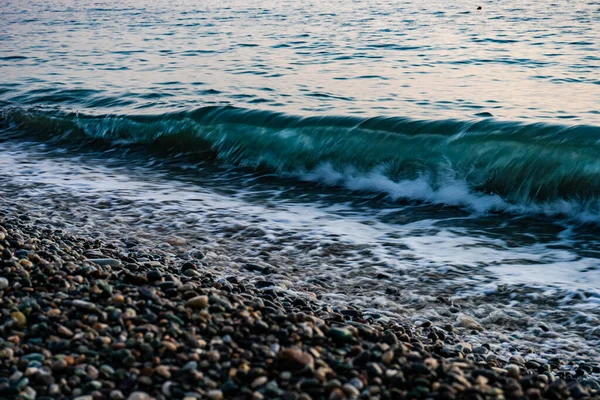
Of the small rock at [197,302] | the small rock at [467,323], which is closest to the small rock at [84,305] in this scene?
the small rock at [197,302]

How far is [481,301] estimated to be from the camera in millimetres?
4766

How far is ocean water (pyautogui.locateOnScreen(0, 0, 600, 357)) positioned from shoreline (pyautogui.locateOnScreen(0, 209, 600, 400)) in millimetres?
596

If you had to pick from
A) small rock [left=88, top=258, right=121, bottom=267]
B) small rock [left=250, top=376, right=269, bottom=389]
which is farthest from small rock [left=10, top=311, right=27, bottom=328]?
small rock [left=250, top=376, right=269, bottom=389]

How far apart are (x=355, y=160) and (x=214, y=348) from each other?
5.81 meters

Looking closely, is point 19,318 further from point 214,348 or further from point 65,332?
point 214,348

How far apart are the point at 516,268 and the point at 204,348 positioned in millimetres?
2881

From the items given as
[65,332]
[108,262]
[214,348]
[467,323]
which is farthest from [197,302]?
[467,323]

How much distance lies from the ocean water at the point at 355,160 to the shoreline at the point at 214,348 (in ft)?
1.95

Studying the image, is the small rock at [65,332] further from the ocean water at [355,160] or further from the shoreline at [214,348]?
the ocean water at [355,160]

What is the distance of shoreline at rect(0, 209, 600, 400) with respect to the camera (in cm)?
306

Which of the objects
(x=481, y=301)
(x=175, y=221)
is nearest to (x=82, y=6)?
(x=175, y=221)

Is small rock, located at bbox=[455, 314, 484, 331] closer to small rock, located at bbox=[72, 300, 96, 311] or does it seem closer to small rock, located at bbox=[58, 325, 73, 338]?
small rock, located at bbox=[72, 300, 96, 311]

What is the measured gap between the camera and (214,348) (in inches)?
133

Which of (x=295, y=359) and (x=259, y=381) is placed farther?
(x=295, y=359)
